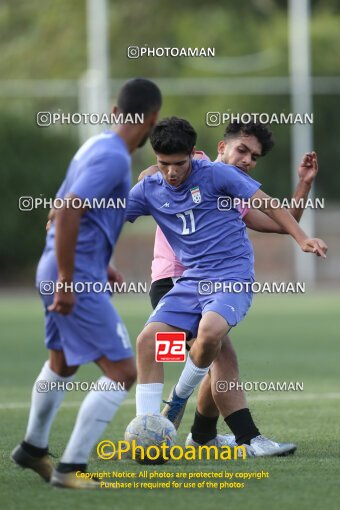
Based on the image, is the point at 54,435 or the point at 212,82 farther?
the point at 212,82

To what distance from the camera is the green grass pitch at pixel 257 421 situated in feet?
20.1

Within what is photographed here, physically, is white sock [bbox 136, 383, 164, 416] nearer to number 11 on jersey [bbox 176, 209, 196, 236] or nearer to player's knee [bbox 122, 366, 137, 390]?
number 11 on jersey [bbox 176, 209, 196, 236]

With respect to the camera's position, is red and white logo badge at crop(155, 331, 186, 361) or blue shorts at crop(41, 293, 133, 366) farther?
red and white logo badge at crop(155, 331, 186, 361)

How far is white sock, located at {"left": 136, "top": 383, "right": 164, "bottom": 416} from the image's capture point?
7.56 m

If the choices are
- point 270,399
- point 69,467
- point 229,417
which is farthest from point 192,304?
point 270,399

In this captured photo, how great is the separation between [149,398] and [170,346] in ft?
1.22

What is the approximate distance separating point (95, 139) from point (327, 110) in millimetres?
36211

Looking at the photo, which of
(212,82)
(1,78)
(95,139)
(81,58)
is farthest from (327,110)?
(95,139)

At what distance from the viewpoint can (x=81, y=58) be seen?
150ft

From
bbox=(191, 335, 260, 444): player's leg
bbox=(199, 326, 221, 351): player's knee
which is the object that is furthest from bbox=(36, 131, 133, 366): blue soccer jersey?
bbox=(191, 335, 260, 444): player's leg

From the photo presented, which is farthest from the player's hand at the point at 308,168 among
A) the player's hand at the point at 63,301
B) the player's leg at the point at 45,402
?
the player's hand at the point at 63,301

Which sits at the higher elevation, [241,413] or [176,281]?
[176,281]

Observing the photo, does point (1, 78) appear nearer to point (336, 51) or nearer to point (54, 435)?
point (336, 51)

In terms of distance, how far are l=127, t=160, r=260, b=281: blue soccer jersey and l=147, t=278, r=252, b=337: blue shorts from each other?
114mm
